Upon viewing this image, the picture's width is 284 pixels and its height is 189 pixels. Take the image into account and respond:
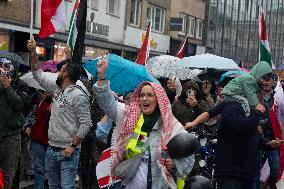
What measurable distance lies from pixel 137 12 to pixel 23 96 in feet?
65.5

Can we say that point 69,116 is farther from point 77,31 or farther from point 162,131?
point 77,31

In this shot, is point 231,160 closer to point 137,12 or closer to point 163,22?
point 137,12

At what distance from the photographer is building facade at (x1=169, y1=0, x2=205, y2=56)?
30.1 meters

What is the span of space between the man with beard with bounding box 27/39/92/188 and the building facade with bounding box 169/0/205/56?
23.7 metres

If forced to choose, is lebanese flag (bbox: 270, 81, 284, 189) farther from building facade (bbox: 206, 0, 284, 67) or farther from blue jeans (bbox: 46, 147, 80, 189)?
building facade (bbox: 206, 0, 284, 67)

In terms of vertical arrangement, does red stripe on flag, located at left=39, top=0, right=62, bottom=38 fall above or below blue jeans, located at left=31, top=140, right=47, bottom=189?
above

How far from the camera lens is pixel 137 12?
2623 centimetres

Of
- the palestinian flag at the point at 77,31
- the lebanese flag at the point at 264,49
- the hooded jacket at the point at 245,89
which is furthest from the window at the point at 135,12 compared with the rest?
the hooded jacket at the point at 245,89

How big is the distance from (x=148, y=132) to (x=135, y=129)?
4.4 inches

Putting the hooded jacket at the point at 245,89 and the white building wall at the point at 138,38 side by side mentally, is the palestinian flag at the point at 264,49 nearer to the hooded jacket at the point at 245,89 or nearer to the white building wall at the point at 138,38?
the hooded jacket at the point at 245,89

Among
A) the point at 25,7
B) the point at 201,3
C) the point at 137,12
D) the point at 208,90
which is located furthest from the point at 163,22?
the point at 208,90

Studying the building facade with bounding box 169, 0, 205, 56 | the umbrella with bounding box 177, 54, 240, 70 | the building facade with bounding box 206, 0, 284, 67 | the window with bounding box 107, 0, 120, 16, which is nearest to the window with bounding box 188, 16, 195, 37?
the building facade with bounding box 169, 0, 205, 56

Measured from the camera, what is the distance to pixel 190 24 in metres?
33.0

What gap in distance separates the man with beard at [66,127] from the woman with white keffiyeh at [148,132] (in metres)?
1.45
